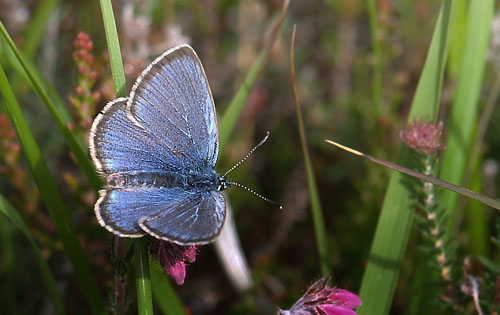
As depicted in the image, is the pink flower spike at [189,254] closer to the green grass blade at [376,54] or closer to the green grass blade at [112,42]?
the green grass blade at [112,42]

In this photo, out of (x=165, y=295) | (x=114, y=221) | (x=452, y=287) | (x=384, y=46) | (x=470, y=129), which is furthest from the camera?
(x=384, y=46)

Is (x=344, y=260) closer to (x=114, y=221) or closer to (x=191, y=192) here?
(x=191, y=192)

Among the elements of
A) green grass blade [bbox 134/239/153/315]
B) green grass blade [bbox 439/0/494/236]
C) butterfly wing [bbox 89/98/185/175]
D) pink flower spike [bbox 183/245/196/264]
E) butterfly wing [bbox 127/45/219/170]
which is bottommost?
green grass blade [bbox 134/239/153/315]

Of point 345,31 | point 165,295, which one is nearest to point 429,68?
point 165,295

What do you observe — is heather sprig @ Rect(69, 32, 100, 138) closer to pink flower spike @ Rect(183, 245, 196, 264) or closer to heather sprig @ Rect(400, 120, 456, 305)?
pink flower spike @ Rect(183, 245, 196, 264)

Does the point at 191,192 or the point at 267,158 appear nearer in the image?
the point at 191,192

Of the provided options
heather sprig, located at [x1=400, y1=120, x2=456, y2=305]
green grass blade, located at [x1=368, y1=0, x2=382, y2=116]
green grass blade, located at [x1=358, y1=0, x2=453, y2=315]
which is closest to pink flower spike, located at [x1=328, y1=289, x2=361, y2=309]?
green grass blade, located at [x1=358, y1=0, x2=453, y2=315]

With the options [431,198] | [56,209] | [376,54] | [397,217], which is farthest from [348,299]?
[376,54]

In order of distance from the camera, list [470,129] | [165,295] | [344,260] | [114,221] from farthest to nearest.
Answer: [344,260] < [470,129] < [165,295] < [114,221]
